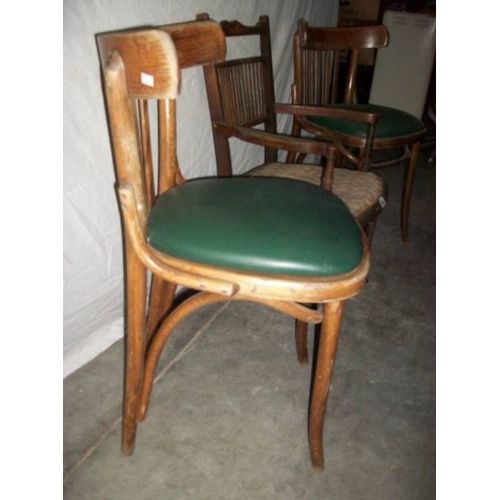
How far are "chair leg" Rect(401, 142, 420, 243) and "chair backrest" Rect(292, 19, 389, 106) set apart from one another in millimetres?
443

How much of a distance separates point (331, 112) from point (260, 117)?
25 centimetres

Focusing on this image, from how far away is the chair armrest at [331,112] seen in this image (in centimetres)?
143

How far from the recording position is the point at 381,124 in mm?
1753

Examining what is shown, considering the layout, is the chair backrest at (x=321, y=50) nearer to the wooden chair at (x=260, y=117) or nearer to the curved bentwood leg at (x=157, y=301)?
the wooden chair at (x=260, y=117)

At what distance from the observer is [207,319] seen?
1.61 m

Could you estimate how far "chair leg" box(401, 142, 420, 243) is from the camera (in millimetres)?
2012

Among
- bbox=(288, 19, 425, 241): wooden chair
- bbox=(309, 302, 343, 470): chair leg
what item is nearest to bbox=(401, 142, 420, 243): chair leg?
bbox=(288, 19, 425, 241): wooden chair

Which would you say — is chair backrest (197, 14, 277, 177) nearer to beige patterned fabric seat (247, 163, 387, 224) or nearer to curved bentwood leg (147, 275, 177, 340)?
beige patterned fabric seat (247, 163, 387, 224)

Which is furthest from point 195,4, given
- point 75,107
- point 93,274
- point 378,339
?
point 378,339

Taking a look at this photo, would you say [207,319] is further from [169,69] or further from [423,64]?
[423,64]

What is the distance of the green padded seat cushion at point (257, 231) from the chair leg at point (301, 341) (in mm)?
532
